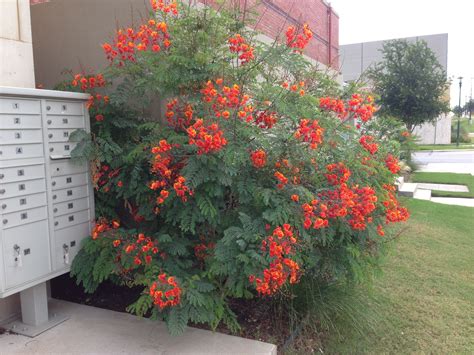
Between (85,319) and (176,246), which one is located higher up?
(176,246)

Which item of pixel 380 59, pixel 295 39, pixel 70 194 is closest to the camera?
pixel 70 194

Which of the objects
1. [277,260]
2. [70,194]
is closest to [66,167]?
[70,194]

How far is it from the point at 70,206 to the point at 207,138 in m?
1.47

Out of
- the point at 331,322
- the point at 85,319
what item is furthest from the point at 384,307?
the point at 85,319

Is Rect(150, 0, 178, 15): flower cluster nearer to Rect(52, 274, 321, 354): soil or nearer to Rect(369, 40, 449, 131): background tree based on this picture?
Rect(52, 274, 321, 354): soil

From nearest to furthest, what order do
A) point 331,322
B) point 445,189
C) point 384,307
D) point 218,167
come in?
1. point 218,167
2. point 331,322
3. point 384,307
4. point 445,189

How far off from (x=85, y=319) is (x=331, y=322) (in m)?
2.11

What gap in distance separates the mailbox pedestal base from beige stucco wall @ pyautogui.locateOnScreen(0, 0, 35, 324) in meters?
0.17

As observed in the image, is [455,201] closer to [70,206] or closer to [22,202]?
[70,206]

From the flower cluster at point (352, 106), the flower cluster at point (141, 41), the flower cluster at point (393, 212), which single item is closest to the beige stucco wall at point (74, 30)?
the flower cluster at point (141, 41)

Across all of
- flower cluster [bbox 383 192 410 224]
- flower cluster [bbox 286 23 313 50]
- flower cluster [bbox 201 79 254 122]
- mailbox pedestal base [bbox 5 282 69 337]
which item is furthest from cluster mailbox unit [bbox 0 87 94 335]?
flower cluster [bbox 383 192 410 224]

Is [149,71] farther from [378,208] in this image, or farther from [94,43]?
[378,208]

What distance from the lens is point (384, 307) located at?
14.8ft

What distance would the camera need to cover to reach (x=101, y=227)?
3.77 meters
